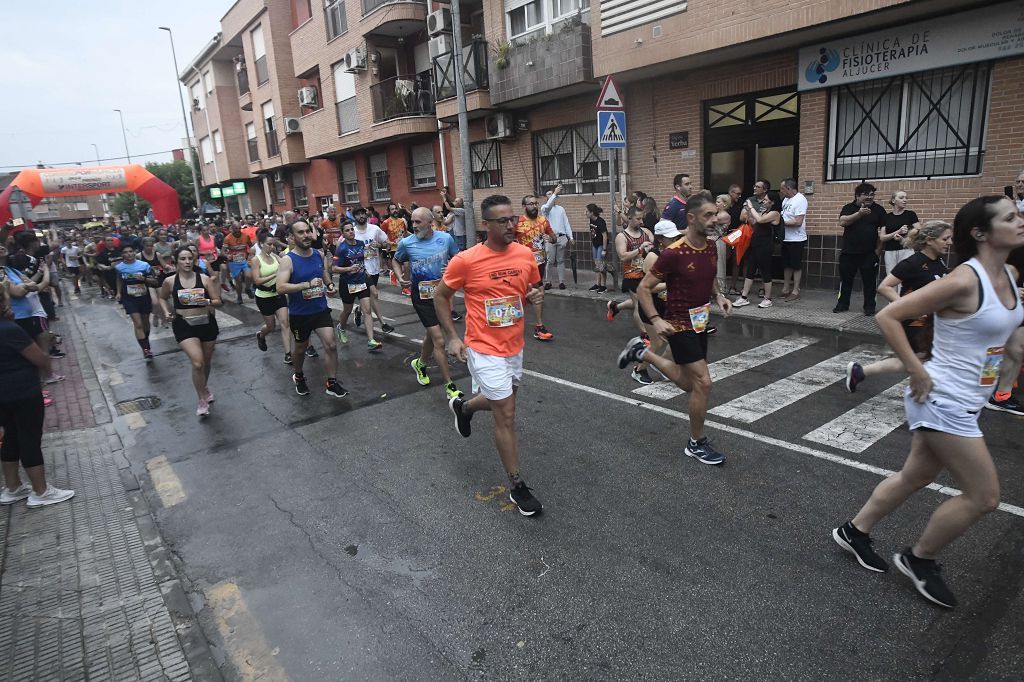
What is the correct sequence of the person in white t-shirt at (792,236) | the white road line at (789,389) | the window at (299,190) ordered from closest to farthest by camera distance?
the white road line at (789,389) → the person in white t-shirt at (792,236) → the window at (299,190)

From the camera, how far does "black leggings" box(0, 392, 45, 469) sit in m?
4.76

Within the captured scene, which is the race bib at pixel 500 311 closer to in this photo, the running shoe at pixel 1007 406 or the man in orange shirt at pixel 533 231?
the running shoe at pixel 1007 406

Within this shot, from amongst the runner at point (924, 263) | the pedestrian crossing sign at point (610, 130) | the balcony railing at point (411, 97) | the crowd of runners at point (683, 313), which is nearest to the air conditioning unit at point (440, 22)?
the balcony railing at point (411, 97)

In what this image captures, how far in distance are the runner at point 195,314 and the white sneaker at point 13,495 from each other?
1.97 m

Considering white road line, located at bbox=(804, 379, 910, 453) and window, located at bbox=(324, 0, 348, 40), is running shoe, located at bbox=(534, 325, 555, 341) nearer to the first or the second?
white road line, located at bbox=(804, 379, 910, 453)

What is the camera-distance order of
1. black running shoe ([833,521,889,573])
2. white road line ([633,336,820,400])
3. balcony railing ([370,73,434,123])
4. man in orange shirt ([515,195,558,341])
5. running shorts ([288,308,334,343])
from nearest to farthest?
black running shoe ([833,521,889,573])
white road line ([633,336,820,400])
running shorts ([288,308,334,343])
man in orange shirt ([515,195,558,341])
balcony railing ([370,73,434,123])

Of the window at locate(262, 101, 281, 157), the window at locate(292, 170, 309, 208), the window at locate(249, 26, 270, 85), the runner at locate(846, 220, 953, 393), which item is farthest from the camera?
the window at locate(292, 170, 309, 208)

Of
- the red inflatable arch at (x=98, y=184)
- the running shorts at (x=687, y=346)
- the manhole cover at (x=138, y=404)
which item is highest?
the red inflatable arch at (x=98, y=184)

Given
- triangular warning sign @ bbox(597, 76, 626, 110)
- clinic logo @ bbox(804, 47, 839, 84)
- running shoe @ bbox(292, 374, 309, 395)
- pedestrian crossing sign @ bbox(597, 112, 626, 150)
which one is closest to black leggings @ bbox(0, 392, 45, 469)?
running shoe @ bbox(292, 374, 309, 395)

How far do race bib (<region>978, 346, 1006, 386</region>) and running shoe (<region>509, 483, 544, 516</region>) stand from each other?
260 cm

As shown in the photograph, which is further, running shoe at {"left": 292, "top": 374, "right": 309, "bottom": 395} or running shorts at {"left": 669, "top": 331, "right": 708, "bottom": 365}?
running shoe at {"left": 292, "top": 374, "right": 309, "bottom": 395}

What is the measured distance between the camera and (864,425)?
551 cm

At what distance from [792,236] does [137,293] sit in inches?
426

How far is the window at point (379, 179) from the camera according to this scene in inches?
965
